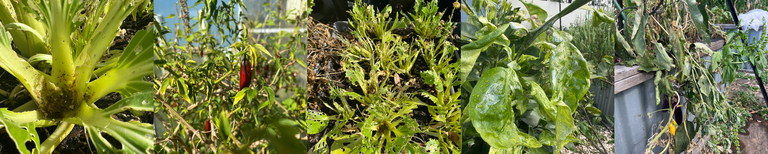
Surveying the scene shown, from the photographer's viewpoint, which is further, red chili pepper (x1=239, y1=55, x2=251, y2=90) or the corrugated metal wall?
the corrugated metal wall

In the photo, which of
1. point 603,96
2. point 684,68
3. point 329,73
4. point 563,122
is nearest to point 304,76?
point 329,73

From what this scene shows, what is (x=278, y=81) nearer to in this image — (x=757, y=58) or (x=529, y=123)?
(x=529, y=123)

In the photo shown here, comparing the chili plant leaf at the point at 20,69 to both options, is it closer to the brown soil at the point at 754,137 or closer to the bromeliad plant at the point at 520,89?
the bromeliad plant at the point at 520,89

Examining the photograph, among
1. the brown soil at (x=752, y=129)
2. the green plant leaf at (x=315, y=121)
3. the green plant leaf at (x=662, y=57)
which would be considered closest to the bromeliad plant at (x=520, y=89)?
the green plant leaf at (x=315, y=121)

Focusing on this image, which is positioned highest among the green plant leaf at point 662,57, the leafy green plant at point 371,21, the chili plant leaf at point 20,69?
the leafy green plant at point 371,21

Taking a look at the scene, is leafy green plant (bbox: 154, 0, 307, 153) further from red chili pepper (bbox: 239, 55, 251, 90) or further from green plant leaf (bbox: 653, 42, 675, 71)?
→ green plant leaf (bbox: 653, 42, 675, 71)

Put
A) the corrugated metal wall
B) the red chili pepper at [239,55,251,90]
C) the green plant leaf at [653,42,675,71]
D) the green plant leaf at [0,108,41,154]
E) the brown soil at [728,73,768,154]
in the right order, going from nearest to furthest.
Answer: the green plant leaf at [0,108,41,154]
the red chili pepper at [239,55,251,90]
the corrugated metal wall
the green plant leaf at [653,42,675,71]
the brown soil at [728,73,768,154]

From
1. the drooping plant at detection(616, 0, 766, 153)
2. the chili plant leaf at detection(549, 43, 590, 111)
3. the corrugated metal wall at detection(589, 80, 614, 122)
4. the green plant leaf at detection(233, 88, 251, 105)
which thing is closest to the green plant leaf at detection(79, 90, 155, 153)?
the green plant leaf at detection(233, 88, 251, 105)
